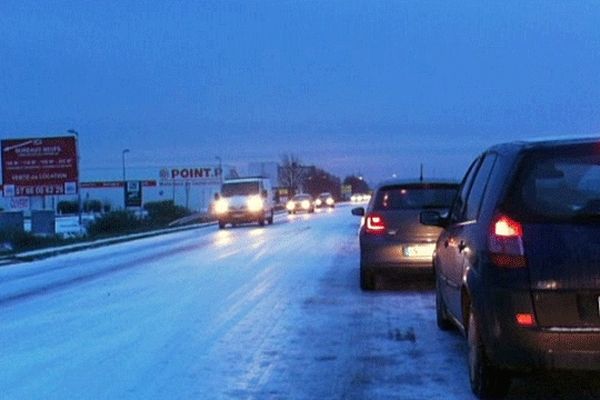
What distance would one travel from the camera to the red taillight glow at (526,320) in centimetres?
600

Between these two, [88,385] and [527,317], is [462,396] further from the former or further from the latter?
[88,385]

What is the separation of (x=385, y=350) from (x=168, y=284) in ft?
23.2

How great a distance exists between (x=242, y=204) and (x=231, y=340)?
30.8 meters

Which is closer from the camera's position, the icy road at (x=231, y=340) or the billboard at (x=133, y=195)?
the icy road at (x=231, y=340)

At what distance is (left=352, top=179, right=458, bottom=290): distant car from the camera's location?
13.1 metres

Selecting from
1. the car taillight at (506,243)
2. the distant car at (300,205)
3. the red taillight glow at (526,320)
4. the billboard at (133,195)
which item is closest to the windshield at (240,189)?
the billboard at (133,195)

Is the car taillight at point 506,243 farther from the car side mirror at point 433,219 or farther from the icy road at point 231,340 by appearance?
the car side mirror at point 433,219

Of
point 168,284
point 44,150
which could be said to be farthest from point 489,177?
point 44,150

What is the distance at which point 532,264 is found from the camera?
6.03m

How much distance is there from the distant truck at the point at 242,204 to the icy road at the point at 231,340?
2238 cm

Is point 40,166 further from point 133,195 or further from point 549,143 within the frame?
point 549,143

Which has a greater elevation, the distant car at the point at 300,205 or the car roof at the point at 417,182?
the car roof at the point at 417,182

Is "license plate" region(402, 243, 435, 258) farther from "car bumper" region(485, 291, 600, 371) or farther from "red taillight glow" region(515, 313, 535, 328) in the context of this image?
"red taillight glow" region(515, 313, 535, 328)

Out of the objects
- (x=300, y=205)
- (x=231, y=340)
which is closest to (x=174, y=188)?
(x=300, y=205)
